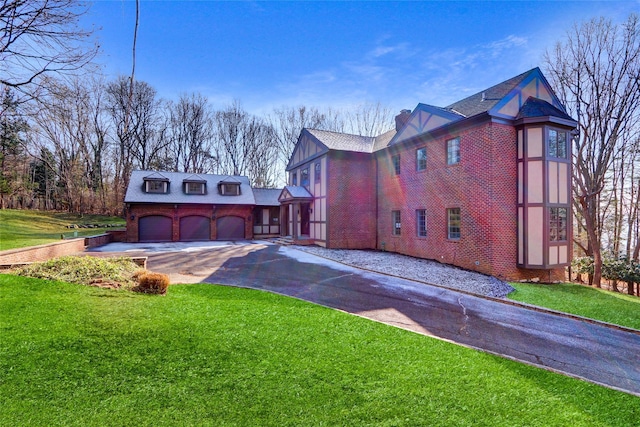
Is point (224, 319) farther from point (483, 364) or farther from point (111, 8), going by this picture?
point (111, 8)

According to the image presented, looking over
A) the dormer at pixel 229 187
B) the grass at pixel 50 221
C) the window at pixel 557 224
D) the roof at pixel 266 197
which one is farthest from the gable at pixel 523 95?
the grass at pixel 50 221

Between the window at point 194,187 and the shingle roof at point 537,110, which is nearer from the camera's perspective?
the shingle roof at point 537,110

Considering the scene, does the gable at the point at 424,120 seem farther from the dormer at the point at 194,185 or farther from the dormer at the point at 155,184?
the dormer at the point at 155,184

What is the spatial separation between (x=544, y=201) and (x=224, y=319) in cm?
1160

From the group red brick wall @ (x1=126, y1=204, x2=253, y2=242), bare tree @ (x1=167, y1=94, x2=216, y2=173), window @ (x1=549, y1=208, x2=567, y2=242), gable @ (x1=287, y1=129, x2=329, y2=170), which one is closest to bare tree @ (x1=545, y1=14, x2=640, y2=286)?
window @ (x1=549, y1=208, x2=567, y2=242)

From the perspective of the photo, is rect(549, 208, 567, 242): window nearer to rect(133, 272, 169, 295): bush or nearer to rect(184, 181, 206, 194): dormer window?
rect(133, 272, 169, 295): bush

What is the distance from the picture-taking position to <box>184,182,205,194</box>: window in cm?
2411

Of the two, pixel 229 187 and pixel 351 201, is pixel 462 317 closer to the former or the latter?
pixel 351 201

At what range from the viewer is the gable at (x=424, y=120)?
13.1 meters

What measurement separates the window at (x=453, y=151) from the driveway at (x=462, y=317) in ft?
19.8

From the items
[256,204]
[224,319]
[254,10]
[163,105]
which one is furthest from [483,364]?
[163,105]

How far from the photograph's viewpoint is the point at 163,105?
117 ft

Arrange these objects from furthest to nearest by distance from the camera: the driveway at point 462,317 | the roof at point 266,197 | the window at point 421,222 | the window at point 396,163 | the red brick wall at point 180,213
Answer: the roof at point 266,197 < the red brick wall at point 180,213 < the window at point 396,163 < the window at point 421,222 < the driveway at point 462,317

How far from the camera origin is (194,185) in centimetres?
2452
